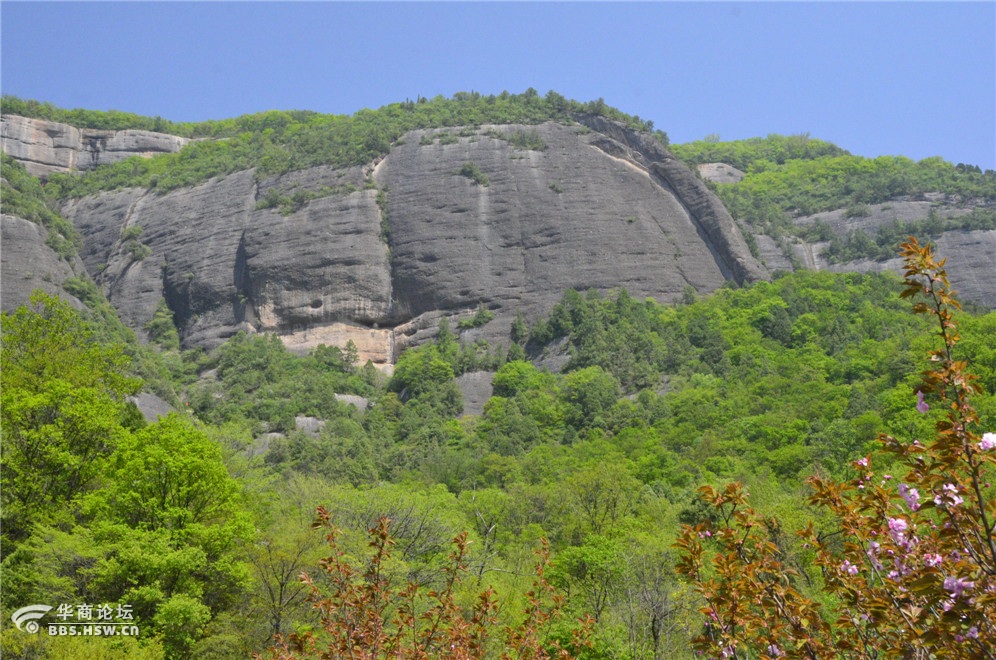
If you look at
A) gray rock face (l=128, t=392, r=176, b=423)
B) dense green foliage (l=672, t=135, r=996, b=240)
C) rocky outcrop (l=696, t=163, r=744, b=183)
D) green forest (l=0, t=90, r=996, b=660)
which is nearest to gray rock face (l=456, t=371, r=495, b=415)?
green forest (l=0, t=90, r=996, b=660)

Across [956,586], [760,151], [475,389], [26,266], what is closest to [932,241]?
[475,389]

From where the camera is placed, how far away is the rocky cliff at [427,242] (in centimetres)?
7525

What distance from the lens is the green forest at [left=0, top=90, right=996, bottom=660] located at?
604cm

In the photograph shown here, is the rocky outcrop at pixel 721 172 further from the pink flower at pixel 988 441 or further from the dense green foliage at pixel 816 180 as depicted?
the pink flower at pixel 988 441

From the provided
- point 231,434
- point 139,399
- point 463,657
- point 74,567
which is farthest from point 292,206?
point 463,657

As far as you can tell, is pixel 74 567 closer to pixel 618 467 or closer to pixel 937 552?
pixel 937 552

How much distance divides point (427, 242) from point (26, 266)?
103 feet

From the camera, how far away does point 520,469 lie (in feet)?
155

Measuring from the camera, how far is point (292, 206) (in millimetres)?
82000

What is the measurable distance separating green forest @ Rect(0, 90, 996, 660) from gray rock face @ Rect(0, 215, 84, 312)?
6.13ft

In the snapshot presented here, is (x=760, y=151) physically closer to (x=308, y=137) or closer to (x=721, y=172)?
(x=721, y=172)

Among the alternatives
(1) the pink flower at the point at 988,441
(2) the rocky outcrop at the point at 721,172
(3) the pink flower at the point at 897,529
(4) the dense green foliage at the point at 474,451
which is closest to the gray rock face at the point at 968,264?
(4) the dense green foliage at the point at 474,451

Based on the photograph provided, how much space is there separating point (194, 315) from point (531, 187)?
3259 cm

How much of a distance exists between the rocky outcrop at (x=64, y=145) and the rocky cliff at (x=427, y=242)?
2175 centimetres
